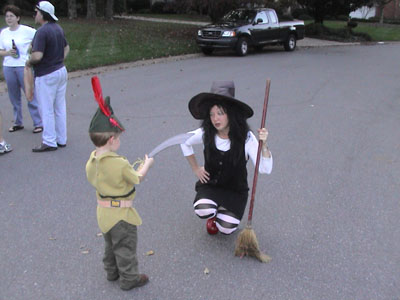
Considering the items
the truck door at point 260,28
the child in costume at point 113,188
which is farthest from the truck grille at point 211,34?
the child in costume at point 113,188

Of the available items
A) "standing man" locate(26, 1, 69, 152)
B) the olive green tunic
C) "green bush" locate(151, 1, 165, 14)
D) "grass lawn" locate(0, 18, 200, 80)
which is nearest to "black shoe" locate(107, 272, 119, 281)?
the olive green tunic

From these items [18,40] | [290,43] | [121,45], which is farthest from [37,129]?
[290,43]

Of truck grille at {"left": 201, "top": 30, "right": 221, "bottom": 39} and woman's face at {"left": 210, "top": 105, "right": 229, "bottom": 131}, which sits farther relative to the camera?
truck grille at {"left": 201, "top": 30, "right": 221, "bottom": 39}

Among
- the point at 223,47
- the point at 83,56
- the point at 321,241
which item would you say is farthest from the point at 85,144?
the point at 223,47

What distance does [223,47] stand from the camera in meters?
15.1

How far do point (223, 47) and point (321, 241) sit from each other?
12354 mm

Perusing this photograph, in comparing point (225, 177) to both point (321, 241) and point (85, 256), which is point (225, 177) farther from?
point (85, 256)

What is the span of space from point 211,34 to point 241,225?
1243cm

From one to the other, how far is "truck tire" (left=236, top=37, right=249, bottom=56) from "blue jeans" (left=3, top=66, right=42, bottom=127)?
33.0 ft

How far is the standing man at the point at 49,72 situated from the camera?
5.15 metres

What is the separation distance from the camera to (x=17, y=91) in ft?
21.0

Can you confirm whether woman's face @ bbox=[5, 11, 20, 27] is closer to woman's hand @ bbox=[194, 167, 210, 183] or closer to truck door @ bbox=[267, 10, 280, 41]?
woman's hand @ bbox=[194, 167, 210, 183]

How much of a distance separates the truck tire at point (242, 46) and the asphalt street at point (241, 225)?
744cm

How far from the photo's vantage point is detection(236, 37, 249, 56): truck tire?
1526cm
